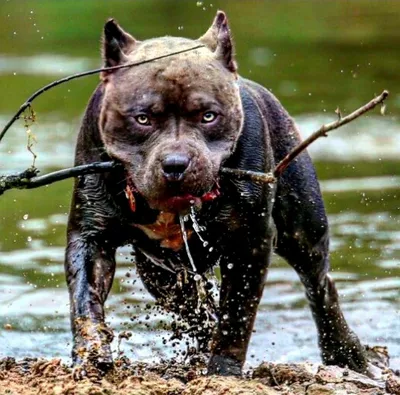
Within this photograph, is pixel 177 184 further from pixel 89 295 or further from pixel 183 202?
pixel 89 295

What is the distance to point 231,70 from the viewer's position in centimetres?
670

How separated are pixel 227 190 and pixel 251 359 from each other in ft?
6.81

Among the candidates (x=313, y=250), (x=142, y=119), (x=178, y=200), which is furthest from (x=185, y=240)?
(x=313, y=250)

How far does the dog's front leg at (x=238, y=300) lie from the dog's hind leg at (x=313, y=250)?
70 centimetres

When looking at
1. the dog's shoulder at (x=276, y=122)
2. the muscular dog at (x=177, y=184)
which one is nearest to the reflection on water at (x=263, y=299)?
the muscular dog at (x=177, y=184)

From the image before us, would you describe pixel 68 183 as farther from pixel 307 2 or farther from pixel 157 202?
pixel 307 2

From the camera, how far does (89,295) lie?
6531mm

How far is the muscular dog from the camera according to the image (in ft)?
20.3

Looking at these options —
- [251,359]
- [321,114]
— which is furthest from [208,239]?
[321,114]

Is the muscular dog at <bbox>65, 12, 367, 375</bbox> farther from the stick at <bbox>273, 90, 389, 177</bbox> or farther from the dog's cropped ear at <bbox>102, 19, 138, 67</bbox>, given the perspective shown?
the stick at <bbox>273, 90, 389, 177</bbox>

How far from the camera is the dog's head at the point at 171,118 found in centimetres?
604

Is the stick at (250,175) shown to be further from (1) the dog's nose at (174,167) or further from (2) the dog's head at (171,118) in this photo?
(1) the dog's nose at (174,167)

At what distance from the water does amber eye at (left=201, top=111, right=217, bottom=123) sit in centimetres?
239

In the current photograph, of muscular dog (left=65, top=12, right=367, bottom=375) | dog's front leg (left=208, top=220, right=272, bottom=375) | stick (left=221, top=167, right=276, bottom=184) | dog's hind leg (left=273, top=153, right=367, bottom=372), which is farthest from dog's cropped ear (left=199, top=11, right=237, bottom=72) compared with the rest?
dog's hind leg (left=273, top=153, right=367, bottom=372)
